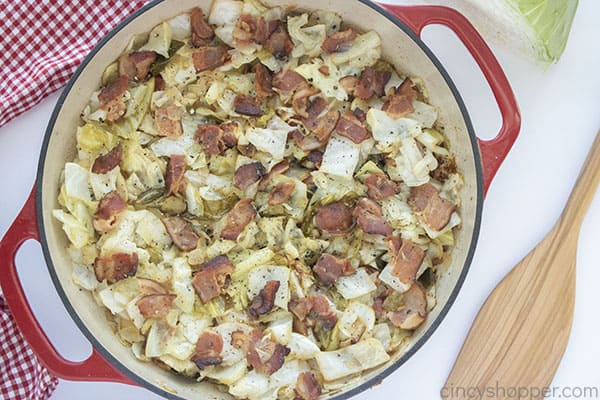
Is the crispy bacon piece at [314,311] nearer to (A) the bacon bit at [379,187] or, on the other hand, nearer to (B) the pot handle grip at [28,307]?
(A) the bacon bit at [379,187]

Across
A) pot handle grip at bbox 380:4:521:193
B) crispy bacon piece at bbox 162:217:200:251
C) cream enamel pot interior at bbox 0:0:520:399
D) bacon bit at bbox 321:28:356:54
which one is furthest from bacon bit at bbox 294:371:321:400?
bacon bit at bbox 321:28:356:54

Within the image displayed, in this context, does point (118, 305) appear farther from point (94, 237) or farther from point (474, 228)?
point (474, 228)

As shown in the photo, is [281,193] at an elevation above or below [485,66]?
below

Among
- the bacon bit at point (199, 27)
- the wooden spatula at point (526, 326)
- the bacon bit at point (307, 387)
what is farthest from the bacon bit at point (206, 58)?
the wooden spatula at point (526, 326)

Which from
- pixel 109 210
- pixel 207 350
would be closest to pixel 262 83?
pixel 109 210

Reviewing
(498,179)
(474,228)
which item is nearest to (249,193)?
(474,228)

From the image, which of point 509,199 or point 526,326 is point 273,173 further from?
point 526,326
